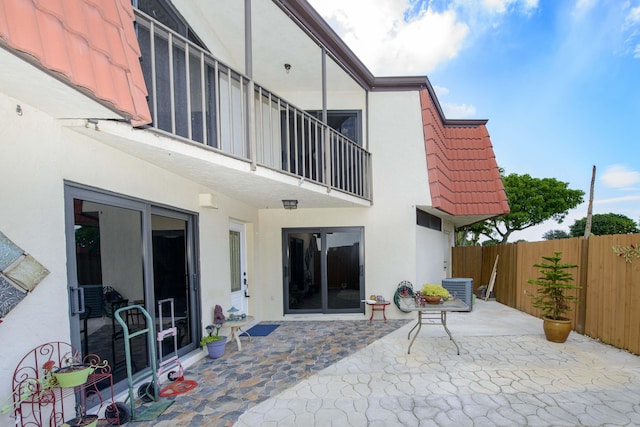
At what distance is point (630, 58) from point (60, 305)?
1229cm

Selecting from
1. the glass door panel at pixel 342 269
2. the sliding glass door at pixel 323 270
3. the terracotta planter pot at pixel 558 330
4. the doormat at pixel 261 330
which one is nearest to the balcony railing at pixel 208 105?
the glass door panel at pixel 342 269

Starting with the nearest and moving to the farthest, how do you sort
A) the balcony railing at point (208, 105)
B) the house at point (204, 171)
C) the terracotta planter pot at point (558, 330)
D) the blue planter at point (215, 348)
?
the house at point (204, 171) → the balcony railing at point (208, 105) → the blue planter at point (215, 348) → the terracotta planter pot at point (558, 330)

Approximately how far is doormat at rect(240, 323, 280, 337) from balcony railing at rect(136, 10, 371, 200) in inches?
127

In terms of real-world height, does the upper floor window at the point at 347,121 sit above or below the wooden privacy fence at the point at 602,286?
above

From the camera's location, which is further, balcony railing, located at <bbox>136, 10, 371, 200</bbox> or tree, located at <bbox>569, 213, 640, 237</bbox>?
tree, located at <bbox>569, 213, 640, 237</bbox>

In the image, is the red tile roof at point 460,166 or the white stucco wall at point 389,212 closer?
the white stucco wall at point 389,212

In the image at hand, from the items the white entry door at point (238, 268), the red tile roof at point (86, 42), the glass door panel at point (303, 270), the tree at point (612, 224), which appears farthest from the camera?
the tree at point (612, 224)

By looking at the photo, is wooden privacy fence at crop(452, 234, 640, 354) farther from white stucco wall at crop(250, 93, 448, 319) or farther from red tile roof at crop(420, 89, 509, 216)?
white stucco wall at crop(250, 93, 448, 319)

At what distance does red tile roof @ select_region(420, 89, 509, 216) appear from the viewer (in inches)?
261

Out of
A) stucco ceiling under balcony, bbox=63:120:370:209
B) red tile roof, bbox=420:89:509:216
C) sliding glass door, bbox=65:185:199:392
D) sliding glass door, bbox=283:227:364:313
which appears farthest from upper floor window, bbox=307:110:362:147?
sliding glass door, bbox=65:185:199:392

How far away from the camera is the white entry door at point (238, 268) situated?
5781mm

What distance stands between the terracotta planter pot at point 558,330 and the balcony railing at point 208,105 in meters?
4.00

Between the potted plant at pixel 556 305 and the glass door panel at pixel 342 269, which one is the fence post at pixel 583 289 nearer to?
the potted plant at pixel 556 305

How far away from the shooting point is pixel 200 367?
13.2ft
